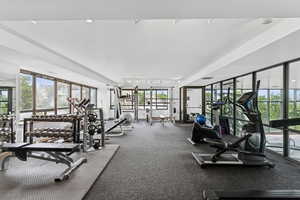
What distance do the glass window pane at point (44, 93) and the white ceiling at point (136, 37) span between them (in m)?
2.41

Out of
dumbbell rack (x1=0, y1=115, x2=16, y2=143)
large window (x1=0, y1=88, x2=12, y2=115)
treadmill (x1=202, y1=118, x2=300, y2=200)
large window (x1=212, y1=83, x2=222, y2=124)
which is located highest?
large window (x1=212, y1=83, x2=222, y2=124)

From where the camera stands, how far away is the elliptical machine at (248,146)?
3.42m

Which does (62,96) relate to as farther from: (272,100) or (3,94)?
(272,100)

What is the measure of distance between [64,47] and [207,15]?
330 cm

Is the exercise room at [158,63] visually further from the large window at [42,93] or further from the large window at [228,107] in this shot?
the large window at [228,107]

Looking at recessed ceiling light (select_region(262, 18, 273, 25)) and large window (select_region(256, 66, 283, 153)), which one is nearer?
recessed ceiling light (select_region(262, 18, 273, 25))

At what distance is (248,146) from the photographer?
3615mm

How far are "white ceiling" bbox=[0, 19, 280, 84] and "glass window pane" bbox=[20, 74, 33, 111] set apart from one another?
1.94 meters

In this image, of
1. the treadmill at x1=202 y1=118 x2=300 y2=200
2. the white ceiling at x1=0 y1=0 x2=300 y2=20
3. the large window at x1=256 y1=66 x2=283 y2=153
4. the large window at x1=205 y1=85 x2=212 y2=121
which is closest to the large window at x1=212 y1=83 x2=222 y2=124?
the large window at x1=205 y1=85 x2=212 y2=121

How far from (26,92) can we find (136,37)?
187 inches

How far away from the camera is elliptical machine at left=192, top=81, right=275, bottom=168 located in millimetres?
3422

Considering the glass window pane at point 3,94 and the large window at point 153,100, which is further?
the large window at point 153,100

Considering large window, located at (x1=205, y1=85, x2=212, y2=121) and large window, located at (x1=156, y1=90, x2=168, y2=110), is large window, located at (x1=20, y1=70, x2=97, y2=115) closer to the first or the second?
large window, located at (x1=156, y1=90, x2=168, y2=110)

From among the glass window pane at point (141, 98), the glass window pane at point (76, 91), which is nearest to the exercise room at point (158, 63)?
the glass window pane at point (76, 91)
